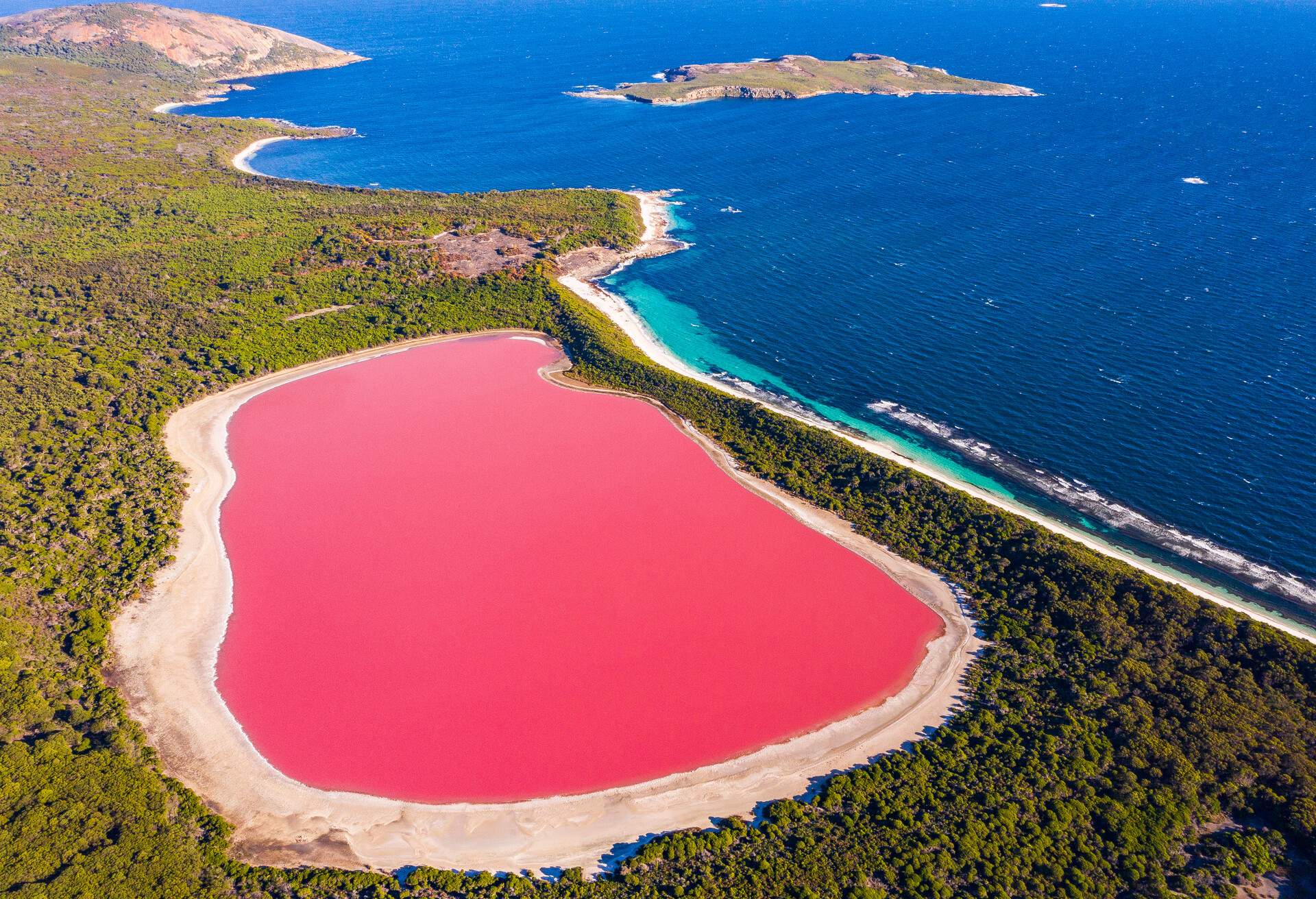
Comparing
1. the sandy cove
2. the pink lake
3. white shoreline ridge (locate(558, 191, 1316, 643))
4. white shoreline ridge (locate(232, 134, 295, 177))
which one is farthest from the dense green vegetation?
white shoreline ridge (locate(232, 134, 295, 177))

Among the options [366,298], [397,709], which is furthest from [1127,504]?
[366,298]

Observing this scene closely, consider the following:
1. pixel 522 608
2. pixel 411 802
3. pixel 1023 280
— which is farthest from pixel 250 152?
pixel 411 802

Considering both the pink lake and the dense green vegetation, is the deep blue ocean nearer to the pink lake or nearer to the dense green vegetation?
the dense green vegetation

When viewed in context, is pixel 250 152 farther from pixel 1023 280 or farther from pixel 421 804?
pixel 421 804

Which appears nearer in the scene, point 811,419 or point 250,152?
point 811,419

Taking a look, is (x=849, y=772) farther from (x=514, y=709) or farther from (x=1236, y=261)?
(x=1236, y=261)
